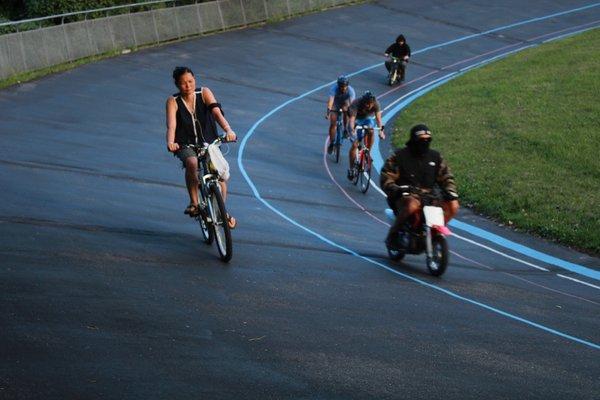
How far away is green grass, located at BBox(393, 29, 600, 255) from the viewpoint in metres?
17.8

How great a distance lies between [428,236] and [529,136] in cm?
1334

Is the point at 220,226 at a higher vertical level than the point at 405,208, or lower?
higher

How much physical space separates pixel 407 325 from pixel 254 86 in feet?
73.6

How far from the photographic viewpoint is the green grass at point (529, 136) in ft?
58.4

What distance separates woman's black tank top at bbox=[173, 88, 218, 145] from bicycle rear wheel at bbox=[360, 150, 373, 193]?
333 inches

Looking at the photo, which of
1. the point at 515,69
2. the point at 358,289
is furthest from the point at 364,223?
the point at 515,69

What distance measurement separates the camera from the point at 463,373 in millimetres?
7707

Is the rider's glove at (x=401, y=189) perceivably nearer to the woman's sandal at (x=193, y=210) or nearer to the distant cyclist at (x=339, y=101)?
the woman's sandal at (x=193, y=210)

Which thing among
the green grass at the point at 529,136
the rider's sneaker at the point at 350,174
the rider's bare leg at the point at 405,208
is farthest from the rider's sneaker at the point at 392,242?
the rider's sneaker at the point at 350,174

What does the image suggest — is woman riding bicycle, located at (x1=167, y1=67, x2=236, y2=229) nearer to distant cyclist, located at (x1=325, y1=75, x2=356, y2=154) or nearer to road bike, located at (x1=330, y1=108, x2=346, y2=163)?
distant cyclist, located at (x1=325, y1=75, x2=356, y2=154)

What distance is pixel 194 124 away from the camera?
11.1 m

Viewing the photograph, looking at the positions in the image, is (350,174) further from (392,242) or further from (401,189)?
(401,189)

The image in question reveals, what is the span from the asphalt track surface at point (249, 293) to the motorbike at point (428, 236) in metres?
0.23

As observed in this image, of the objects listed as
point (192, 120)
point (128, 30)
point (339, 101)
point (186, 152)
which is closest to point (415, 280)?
point (186, 152)
